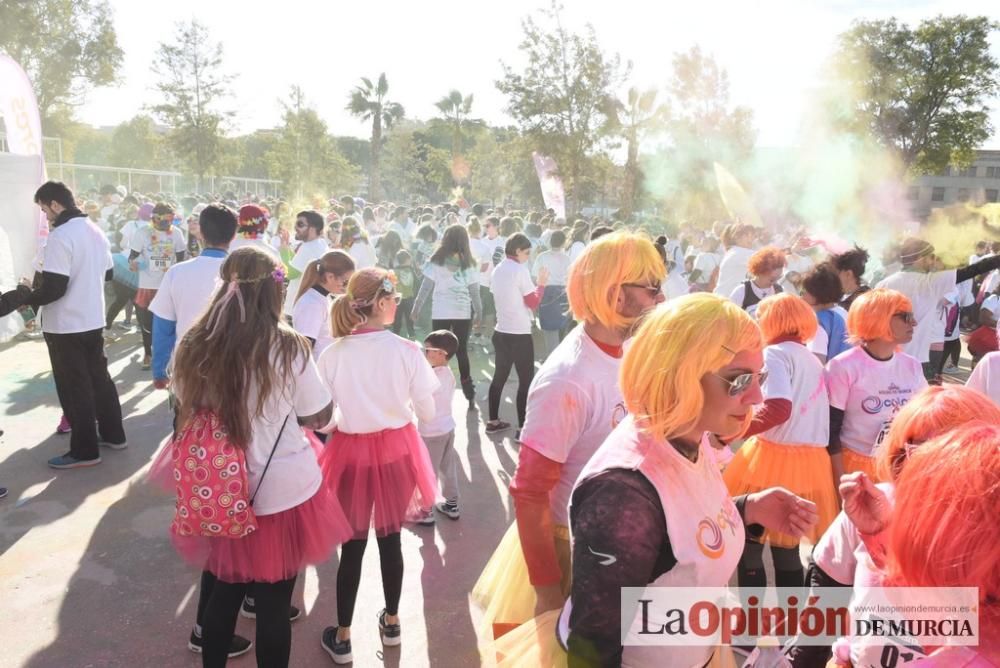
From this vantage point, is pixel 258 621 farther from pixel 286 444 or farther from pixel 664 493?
pixel 664 493

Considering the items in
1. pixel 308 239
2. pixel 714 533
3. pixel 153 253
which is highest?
pixel 308 239

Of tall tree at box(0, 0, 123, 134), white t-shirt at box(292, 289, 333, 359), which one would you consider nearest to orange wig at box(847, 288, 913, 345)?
white t-shirt at box(292, 289, 333, 359)

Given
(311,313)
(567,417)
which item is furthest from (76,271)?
(567,417)

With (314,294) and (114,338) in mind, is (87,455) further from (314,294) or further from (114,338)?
(114,338)

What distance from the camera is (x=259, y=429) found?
2615 mm

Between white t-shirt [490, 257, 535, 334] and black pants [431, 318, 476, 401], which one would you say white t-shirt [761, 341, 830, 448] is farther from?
black pants [431, 318, 476, 401]

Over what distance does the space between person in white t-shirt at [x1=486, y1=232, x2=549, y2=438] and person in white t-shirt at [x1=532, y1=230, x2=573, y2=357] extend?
1565 mm

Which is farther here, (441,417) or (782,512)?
(441,417)

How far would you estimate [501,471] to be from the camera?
19.3 feet

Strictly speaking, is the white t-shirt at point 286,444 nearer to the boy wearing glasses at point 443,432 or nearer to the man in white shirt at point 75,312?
the boy wearing glasses at point 443,432

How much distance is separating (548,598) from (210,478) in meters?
1.38

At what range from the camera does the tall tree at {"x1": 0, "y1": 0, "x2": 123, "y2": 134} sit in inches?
1140

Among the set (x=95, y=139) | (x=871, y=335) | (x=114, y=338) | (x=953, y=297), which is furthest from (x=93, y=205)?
(x=95, y=139)

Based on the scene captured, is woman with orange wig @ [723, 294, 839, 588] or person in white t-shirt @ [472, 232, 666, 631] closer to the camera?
person in white t-shirt @ [472, 232, 666, 631]
